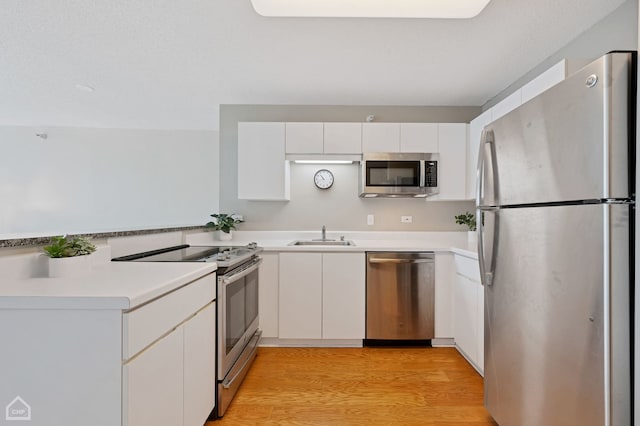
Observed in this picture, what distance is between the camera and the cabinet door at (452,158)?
117 inches

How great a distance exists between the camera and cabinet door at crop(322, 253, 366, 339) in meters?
2.61

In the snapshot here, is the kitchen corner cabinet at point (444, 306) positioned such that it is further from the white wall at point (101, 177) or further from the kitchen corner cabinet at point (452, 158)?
the white wall at point (101, 177)

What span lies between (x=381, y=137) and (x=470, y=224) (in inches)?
48.3

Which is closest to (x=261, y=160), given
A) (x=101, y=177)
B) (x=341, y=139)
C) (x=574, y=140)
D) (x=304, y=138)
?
(x=304, y=138)

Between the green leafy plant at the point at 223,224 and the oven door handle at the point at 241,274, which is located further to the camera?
the green leafy plant at the point at 223,224

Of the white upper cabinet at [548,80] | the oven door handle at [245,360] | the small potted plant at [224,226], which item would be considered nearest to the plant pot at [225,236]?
the small potted plant at [224,226]

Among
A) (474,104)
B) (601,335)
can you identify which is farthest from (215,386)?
(474,104)

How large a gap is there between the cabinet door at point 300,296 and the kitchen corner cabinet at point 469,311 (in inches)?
45.9

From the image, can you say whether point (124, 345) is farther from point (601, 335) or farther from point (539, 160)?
point (539, 160)

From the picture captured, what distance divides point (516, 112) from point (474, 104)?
212 centimetres

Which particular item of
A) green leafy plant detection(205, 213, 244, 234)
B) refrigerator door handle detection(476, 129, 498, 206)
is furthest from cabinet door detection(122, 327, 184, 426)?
green leafy plant detection(205, 213, 244, 234)

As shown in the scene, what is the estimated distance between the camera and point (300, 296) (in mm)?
2621

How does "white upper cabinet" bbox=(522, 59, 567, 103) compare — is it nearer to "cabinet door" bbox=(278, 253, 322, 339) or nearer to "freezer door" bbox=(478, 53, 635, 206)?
"freezer door" bbox=(478, 53, 635, 206)

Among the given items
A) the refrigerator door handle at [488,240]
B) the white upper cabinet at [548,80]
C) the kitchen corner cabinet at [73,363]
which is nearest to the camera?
the kitchen corner cabinet at [73,363]
